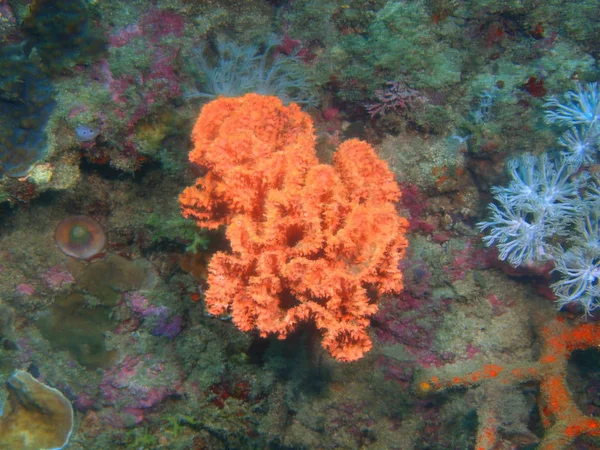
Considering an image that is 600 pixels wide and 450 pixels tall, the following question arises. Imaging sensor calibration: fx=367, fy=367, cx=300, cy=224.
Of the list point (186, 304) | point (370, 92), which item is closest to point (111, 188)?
point (186, 304)

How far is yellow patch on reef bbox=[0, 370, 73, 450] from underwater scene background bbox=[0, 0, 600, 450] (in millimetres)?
28

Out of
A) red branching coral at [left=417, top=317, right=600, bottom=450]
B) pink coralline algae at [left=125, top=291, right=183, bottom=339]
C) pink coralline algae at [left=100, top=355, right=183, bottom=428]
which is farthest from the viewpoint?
pink coralline algae at [left=100, top=355, right=183, bottom=428]

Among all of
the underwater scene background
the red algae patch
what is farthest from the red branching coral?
the red algae patch

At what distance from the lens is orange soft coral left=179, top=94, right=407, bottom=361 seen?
8.30ft

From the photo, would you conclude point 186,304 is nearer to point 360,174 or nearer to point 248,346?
point 248,346

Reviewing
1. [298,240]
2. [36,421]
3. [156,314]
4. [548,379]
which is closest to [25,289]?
[156,314]

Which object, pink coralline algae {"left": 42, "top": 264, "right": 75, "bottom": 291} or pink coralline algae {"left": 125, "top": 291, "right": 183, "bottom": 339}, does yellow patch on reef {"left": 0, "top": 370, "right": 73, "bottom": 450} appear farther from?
pink coralline algae {"left": 125, "top": 291, "right": 183, "bottom": 339}

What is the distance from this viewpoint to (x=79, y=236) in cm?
432

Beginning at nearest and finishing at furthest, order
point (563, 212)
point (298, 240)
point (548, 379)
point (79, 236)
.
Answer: point (298, 240), point (563, 212), point (548, 379), point (79, 236)

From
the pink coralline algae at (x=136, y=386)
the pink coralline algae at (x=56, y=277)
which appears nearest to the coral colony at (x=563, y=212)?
the pink coralline algae at (x=136, y=386)

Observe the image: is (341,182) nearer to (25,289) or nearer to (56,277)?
(56,277)

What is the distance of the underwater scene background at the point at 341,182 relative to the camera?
370 centimetres

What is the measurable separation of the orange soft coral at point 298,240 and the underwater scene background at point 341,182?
0.14 metres

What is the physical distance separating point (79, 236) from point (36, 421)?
98.2 inches
